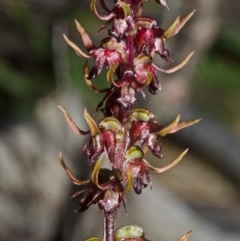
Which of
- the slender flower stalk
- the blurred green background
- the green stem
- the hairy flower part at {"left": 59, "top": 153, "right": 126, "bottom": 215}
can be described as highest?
the slender flower stalk

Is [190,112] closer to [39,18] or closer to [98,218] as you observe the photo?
[39,18]

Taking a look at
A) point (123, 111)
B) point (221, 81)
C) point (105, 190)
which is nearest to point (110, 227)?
point (105, 190)

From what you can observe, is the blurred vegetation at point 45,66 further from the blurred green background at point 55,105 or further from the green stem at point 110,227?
the green stem at point 110,227

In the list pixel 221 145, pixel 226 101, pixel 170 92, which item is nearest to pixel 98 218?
pixel 170 92

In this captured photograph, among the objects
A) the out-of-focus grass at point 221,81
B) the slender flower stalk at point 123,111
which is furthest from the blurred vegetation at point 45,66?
the slender flower stalk at point 123,111

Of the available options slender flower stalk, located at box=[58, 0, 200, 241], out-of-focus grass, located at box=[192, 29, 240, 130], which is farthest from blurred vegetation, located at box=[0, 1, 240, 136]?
slender flower stalk, located at box=[58, 0, 200, 241]

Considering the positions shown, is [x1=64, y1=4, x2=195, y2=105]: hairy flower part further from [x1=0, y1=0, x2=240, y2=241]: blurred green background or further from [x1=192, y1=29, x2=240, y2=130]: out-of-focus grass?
[x1=192, y1=29, x2=240, y2=130]: out-of-focus grass

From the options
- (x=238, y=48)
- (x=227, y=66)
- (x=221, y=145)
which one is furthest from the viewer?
Result: (x=227, y=66)

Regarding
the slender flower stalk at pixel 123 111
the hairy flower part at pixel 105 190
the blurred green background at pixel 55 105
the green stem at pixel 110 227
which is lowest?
the blurred green background at pixel 55 105

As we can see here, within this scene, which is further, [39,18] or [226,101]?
[226,101]
